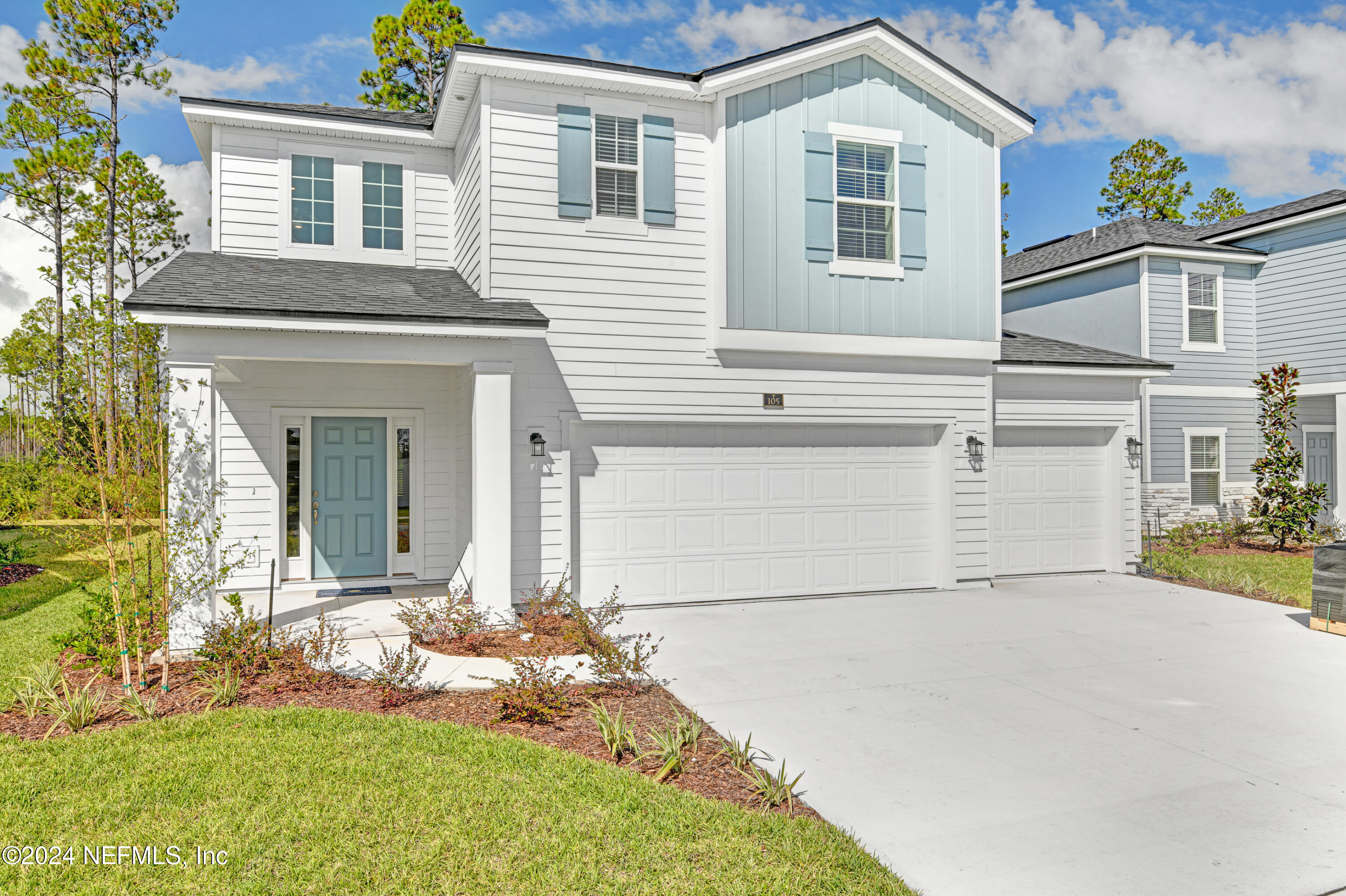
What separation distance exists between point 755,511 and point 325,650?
5153 millimetres

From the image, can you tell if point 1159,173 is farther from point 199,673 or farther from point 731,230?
point 199,673

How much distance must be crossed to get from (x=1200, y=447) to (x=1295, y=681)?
11407mm

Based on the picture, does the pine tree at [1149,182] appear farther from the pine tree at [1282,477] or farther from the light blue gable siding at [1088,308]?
the pine tree at [1282,477]

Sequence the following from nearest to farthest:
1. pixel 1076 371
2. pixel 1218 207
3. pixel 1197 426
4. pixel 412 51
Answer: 1. pixel 1076 371
2. pixel 1197 426
3. pixel 412 51
4. pixel 1218 207

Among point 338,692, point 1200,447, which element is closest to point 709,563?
point 338,692

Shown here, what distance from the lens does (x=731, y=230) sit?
9.64 metres

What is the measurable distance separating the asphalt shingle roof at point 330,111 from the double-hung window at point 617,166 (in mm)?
2503

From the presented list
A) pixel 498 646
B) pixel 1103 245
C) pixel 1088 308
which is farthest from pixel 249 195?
pixel 1103 245

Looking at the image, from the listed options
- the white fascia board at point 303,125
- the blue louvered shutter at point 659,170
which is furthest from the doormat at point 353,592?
the white fascia board at point 303,125

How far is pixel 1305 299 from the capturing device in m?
16.1

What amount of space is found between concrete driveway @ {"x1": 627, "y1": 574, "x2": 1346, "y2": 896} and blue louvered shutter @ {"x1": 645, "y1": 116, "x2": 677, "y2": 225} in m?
4.63

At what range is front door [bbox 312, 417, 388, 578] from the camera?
10.6m

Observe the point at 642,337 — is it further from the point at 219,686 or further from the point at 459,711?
the point at 219,686

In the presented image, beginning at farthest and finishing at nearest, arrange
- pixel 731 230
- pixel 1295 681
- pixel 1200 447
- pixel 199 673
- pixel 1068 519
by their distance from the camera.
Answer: pixel 1200 447, pixel 1068 519, pixel 731 230, pixel 1295 681, pixel 199 673
